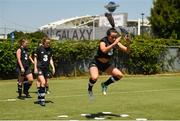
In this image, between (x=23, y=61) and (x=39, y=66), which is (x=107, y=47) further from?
(x=23, y=61)

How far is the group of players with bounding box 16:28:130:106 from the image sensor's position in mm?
11383

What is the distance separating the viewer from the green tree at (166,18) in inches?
1649

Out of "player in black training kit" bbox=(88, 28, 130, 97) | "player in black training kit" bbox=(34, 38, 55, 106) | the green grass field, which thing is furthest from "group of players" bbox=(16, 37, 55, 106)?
"player in black training kit" bbox=(88, 28, 130, 97)

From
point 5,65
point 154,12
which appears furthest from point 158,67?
point 154,12

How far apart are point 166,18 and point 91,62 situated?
32.4 metres

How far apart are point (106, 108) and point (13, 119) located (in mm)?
3061

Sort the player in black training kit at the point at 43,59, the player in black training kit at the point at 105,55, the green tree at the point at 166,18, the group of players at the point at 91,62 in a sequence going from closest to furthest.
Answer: the player in black training kit at the point at 105,55 → the group of players at the point at 91,62 → the player in black training kit at the point at 43,59 → the green tree at the point at 166,18

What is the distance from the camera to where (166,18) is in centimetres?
4325

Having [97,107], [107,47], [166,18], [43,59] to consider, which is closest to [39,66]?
[43,59]

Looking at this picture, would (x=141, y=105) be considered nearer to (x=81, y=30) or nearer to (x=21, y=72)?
(x=21, y=72)

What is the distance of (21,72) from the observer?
15500mm

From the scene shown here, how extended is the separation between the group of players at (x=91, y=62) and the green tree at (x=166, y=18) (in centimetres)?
2714

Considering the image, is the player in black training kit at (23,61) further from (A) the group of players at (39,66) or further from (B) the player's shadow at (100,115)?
(B) the player's shadow at (100,115)

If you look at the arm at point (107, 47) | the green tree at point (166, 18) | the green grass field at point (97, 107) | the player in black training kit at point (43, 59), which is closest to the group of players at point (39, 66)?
the player in black training kit at point (43, 59)
